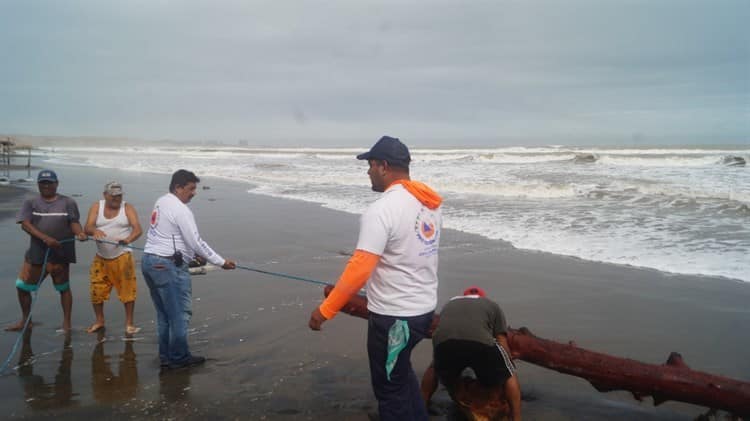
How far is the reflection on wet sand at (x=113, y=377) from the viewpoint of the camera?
427 centimetres

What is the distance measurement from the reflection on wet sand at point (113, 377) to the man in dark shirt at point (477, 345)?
265cm

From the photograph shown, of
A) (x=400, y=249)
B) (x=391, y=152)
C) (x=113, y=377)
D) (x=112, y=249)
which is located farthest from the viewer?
(x=112, y=249)

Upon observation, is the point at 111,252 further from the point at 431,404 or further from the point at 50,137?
the point at 50,137

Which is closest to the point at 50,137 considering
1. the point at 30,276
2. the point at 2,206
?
the point at 2,206

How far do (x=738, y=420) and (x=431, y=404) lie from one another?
7.28 ft

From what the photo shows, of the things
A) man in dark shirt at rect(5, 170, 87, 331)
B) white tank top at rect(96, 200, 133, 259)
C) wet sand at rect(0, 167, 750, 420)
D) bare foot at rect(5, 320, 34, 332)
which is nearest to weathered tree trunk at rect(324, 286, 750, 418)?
wet sand at rect(0, 167, 750, 420)

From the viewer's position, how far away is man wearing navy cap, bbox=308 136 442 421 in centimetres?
287

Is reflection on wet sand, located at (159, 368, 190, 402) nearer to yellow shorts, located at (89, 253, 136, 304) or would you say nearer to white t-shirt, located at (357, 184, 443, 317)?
yellow shorts, located at (89, 253, 136, 304)

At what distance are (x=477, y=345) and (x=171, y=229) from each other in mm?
2916

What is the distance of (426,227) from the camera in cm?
302

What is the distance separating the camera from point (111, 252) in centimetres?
553

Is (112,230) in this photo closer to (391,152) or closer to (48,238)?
(48,238)

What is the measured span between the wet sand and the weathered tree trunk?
469 mm

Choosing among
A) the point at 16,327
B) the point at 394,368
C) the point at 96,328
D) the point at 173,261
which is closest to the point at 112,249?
the point at 96,328
